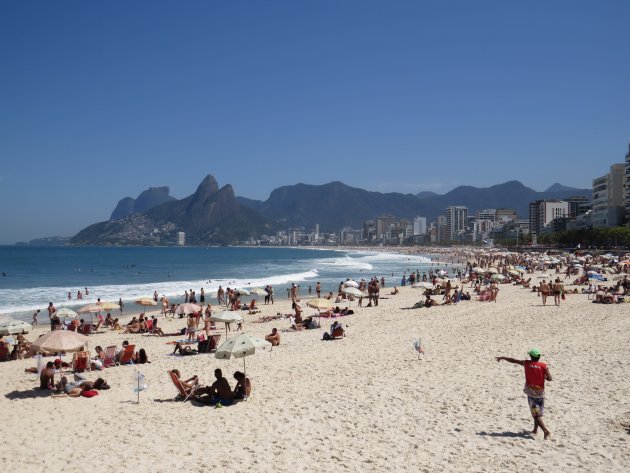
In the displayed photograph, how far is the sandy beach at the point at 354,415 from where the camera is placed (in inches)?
241

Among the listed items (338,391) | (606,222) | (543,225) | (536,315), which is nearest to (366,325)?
(536,315)

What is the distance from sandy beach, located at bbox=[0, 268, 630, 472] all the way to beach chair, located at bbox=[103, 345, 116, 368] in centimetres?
68

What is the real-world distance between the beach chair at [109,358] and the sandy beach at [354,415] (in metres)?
0.68

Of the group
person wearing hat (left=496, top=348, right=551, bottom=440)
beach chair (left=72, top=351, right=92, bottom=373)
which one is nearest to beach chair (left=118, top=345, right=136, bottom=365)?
beach chair (left=72, top=351, right=92, bottom=373)

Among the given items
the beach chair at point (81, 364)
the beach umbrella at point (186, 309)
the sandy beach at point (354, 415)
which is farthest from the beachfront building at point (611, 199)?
the beach chair at point (81, 364)

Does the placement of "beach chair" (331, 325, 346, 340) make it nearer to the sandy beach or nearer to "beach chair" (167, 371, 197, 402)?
the sandy beach

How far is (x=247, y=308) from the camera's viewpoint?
24609 mm

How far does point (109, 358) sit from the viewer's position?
12250mm

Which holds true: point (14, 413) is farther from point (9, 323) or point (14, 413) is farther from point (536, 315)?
point (536, 315)

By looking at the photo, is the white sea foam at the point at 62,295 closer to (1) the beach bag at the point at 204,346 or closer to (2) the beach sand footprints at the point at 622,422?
(1) the beach bag at the point at 204,346

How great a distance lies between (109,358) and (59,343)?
226 cm

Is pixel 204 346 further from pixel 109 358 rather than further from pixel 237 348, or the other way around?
pixel 237 348

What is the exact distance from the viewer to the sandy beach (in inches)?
241

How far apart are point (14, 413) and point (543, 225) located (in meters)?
179
